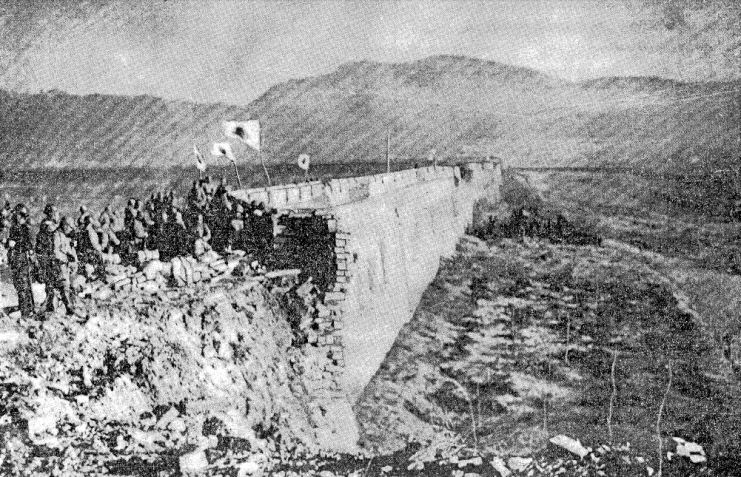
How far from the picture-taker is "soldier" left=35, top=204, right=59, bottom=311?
28.6 feet

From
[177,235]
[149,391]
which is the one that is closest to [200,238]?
[177,235]

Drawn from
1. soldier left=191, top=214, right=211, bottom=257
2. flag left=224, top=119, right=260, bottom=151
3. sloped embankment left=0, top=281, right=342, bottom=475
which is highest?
flag left=224, top=119, right=260, bottom=151

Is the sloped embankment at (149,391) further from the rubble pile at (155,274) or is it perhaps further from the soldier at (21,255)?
the soldier at (21,255)

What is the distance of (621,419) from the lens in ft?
47.6

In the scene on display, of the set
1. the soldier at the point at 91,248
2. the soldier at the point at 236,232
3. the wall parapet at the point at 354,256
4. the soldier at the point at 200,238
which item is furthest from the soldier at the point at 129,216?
the wall parapet at the point at 354,256

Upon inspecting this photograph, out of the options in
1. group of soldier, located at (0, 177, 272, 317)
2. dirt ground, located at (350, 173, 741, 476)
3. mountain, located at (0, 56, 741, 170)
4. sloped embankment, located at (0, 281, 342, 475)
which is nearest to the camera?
sloped embankment, located at (0, 281, 342, 475)

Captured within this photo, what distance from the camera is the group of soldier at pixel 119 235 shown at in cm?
905

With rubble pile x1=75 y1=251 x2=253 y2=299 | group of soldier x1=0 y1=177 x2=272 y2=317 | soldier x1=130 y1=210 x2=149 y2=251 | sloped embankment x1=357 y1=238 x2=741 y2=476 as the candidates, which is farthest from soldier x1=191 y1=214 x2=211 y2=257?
sloped embankment x1=357 y1=238 x2=741 y2=476

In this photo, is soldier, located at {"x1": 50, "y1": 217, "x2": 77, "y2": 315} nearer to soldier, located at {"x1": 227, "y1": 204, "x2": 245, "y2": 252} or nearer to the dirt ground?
soldier, located at {"x1": 227, "y1": 204, "x2": 245, "y2": 252}

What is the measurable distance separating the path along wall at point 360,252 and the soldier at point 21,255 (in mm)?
4449

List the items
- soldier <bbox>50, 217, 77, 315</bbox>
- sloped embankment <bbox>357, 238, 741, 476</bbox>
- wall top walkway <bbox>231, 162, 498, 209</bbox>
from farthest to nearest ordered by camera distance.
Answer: wall top walkway <bbox>231, 162, 498, 209</bbox>
sloped embankment <bbox>357, 238, 741, 476</bbox>
soldier <bbox>50, 217, 77, 315</bbox>

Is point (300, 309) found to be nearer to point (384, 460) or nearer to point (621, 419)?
point (384, 460)

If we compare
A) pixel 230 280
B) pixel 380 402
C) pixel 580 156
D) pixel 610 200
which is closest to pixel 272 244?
pixel 230 280

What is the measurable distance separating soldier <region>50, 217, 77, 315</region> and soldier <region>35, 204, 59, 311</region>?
0.27 ft
